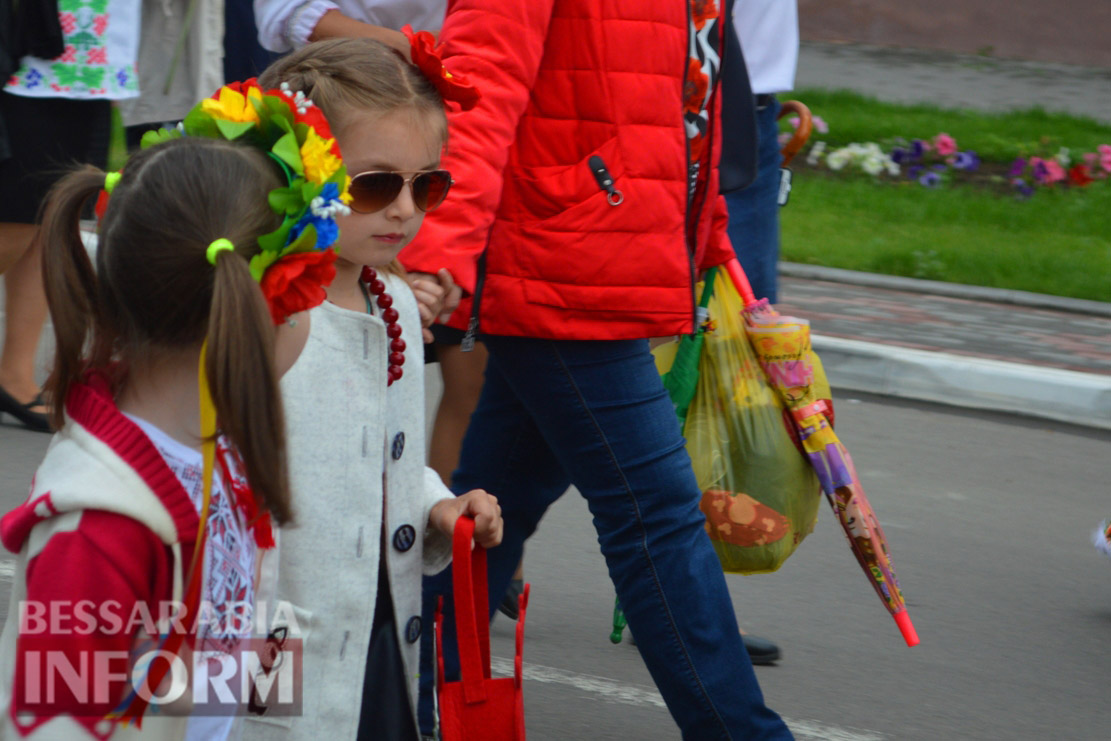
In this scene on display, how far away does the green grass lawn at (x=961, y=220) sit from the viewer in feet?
27.5

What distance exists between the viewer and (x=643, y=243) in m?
2.54

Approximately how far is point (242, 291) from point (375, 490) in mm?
657

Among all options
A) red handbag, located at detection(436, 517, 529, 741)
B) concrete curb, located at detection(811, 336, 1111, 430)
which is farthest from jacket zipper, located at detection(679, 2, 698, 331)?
concrete curb, located at detection(811, 336, 1111, 430)

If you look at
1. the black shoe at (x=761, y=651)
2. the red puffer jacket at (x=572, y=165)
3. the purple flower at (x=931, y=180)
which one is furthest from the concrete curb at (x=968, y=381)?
the purple flower at (x=931, y=180)

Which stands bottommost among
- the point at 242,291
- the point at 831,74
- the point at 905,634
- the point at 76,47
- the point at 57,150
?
the point at 831,74

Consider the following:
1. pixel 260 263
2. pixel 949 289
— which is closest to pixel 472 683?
pixel 260 263

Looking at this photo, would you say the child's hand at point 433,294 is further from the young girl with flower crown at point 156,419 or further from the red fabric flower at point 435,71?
the young girl with flower crown at point 156,419

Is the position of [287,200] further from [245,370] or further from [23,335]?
[23,335]

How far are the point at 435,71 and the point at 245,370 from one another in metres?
0.84

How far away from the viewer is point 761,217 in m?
3.70

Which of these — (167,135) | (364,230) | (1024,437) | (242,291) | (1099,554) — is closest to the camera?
(242,291)

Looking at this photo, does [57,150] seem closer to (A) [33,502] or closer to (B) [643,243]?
(B) [643,243]

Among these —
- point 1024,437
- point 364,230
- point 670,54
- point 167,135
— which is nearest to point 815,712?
point 670,54

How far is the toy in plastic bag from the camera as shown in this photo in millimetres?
3098
